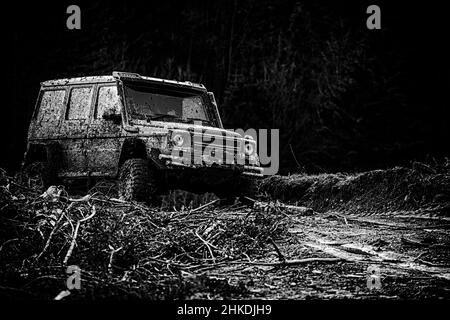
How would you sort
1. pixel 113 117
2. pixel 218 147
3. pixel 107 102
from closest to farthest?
pixel 218 147 < pixel 113 117 < pixel 107 102

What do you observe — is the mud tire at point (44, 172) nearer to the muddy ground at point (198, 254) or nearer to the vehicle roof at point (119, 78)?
the vehicle roof at point (119, 78)

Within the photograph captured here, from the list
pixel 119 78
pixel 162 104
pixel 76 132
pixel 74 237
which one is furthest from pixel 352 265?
pixel 76 132

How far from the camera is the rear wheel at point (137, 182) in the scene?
29.5 feet

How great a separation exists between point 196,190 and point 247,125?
9913 mm

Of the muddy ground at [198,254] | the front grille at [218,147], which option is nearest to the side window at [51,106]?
the front grille at [218,147]

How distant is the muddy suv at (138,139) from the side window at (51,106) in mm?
16

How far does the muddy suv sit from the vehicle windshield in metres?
0.01

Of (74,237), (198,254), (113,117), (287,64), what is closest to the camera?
(74,237)

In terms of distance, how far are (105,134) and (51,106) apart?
5.00 feet

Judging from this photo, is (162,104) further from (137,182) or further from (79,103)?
(137,182)

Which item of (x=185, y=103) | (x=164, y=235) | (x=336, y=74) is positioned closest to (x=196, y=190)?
(x=185, y=103)

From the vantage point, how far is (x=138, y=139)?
9586mm

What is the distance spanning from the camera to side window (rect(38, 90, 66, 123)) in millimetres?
10891

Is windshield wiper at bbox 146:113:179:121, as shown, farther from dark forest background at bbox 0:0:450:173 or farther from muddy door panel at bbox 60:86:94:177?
dark forest background at bbox 0:0:450:173
